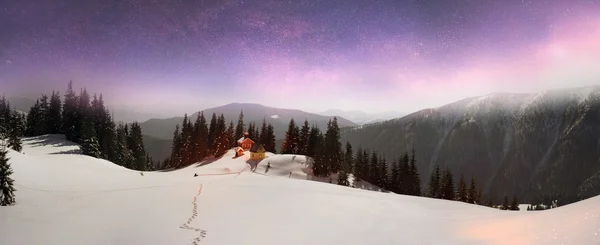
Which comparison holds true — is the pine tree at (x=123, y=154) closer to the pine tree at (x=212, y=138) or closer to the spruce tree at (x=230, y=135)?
the pine tree at (x=212, y=138)

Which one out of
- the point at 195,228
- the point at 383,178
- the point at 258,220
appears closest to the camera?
the point at 195,228

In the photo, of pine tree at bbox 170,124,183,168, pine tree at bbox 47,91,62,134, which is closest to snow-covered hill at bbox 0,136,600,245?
Answer: pine tree at bbox 170,124,183,168

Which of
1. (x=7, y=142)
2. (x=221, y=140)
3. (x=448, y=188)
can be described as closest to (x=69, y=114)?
(x=7, y=142)

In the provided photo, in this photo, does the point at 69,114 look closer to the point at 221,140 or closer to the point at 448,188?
the point at 221,140

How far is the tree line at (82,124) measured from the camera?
92125 millimetres

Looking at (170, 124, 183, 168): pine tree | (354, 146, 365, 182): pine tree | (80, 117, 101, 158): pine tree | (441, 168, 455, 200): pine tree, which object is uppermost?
(80, 117, 101, 158): pine tree

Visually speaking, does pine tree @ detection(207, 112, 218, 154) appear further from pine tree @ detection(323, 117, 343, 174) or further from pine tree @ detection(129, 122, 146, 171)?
pine tree @ detection(323, 117, 343, 174)

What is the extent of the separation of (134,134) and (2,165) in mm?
92140

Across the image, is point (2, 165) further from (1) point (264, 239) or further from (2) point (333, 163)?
(2) point (333, 163)

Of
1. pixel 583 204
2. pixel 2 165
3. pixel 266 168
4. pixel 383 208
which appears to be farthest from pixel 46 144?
pixel 583 204

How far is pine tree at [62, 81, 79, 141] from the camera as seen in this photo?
10269 cm

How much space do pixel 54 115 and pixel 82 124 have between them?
24099 millimetres

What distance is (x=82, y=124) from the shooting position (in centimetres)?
9388

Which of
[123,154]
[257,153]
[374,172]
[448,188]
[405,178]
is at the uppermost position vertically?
[123,154]
